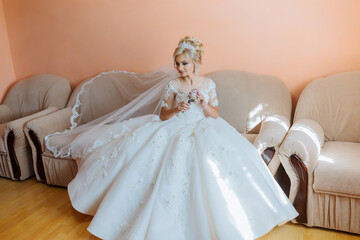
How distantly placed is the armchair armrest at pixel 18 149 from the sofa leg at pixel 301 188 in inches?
101

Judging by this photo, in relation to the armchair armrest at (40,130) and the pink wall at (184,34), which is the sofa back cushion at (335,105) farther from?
the armchair armrest at (40,130)

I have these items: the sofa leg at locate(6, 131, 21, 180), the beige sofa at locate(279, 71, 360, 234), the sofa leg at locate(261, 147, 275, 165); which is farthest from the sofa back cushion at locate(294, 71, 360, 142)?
the sofa leg at locate(6, 131, 21, 180)

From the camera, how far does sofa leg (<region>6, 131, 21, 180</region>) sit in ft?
10.3

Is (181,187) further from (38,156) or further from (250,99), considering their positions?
(38,156)

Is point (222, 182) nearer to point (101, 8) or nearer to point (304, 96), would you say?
point (304, 96)

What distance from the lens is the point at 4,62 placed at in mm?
4117

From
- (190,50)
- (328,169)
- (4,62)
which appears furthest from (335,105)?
(4,62)

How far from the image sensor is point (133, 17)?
338 centimetres

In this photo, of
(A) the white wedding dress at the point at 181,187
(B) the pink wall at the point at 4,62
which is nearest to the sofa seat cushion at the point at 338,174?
(A) the white wedding dress at the point at 181,187

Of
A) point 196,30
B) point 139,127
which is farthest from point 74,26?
point 139,127

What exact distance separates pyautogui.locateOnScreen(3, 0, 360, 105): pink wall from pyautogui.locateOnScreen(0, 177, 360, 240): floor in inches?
53.0

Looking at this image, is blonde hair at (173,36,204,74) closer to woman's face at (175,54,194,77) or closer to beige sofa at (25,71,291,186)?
woman's face at (175,54,194,77)

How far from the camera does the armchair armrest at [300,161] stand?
7.09ft

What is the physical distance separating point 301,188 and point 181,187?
0.88m
